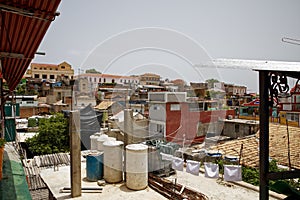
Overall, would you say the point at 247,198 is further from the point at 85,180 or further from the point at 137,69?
→ the point at 137,69

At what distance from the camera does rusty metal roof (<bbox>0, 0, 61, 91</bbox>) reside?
1.77 meters

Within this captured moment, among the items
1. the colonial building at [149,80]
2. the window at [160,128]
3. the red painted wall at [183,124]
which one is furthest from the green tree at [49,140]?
the colonial building at [149,80]

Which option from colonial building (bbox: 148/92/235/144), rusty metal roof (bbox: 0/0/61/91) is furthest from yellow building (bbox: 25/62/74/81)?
rusty metal roof (bbox: 0/0/61/91)

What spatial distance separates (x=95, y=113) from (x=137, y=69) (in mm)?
10782

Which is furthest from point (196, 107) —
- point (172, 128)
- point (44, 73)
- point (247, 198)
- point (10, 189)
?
point (44, 73)

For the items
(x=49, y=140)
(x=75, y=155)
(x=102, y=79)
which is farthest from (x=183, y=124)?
(x=102, y=79)

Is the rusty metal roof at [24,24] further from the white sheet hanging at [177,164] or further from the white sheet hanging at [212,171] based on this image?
the white sheet hanging at [212,171]

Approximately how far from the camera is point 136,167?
7.05 meters

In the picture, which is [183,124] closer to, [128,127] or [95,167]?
[128,127]

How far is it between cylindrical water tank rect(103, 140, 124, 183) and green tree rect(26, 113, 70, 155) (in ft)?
31.8

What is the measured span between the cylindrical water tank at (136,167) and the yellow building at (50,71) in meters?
42.9

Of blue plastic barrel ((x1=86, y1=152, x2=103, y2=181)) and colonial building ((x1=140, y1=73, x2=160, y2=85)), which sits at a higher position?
colonial building ((x1=140, y1=73, x2=160, y2=85))

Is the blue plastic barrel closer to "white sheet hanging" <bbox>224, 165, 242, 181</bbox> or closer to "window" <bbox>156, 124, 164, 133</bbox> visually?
"white sheet hanging" <bbox>224, 165, 242, 181</bbox>

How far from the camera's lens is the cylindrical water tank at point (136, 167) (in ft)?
22.9
